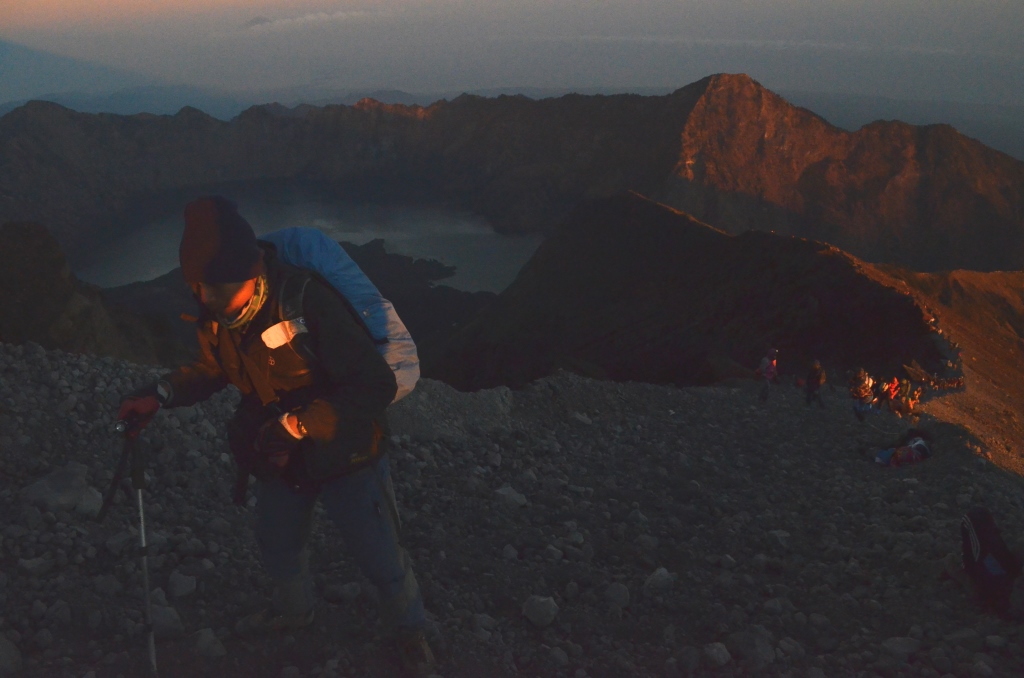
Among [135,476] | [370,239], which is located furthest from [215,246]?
[370,239]

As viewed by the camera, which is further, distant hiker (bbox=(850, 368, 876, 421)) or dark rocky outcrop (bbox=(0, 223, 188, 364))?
distant hiker (bbox=(850, 368, 876, 421))

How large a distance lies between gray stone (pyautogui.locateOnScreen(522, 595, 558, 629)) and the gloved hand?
1954 mm

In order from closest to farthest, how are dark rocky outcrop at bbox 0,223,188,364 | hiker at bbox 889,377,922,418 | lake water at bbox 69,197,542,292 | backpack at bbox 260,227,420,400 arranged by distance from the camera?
backpack at bbox 260,227,420,400 < dark rocky outcrop at bbox 0,223,188,364 < hiker at bbox 889,377,922,418 < lake water at bbox 69,197,542,292

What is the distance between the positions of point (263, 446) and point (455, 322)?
52792mm

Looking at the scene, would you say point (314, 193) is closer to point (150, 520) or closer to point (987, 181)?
point (987, 181)

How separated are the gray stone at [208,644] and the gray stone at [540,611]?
54.4 inches

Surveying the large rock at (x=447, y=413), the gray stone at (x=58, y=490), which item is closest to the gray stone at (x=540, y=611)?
the gray stone at (x=58, y=490)

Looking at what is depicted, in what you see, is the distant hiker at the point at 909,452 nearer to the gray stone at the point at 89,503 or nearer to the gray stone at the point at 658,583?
the gray stone at the point at 658,583

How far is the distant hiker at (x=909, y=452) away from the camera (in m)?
7.17

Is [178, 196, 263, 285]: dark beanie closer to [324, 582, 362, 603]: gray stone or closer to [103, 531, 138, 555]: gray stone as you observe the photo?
[324, 582, 362, 603]: gray stone

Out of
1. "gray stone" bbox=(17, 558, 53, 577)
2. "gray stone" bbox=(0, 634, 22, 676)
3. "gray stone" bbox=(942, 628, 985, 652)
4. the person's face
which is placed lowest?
"gray stone" bbox=(942, 628, 985, 652)

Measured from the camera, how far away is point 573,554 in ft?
14.7

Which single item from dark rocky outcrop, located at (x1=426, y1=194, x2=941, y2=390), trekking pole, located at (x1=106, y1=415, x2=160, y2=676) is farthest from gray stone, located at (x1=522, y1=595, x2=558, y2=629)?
dark rocky outcrop, located at (x1=426, y1=194, x2=941, y2=390)

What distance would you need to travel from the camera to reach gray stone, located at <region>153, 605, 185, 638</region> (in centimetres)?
331
